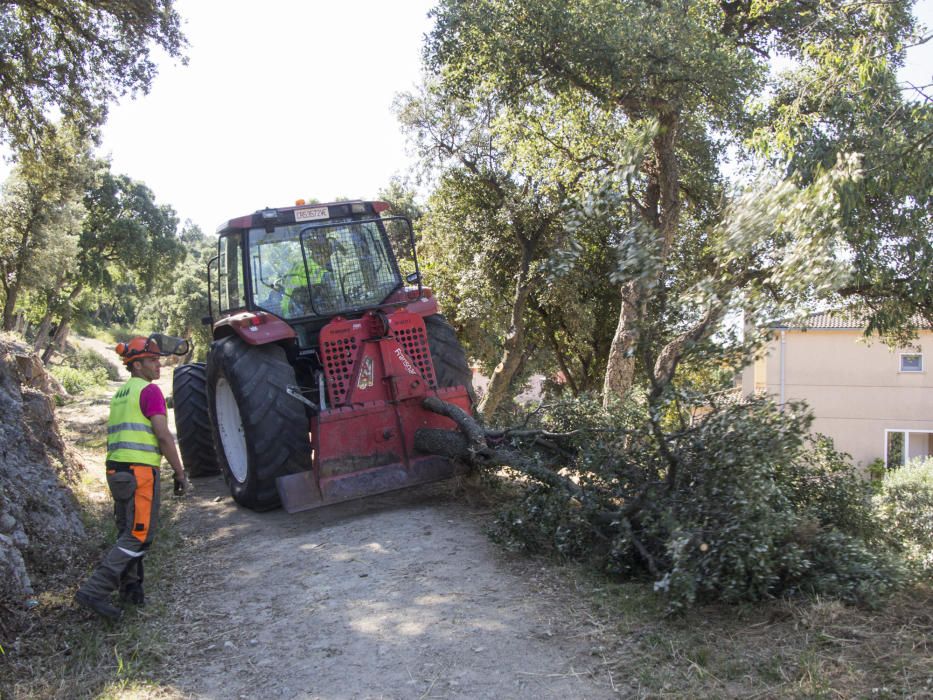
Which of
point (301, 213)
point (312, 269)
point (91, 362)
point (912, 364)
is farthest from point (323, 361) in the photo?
point (91, 362)

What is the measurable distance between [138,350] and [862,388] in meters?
23.9

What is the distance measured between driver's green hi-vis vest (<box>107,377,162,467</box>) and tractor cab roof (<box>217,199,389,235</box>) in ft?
8.26

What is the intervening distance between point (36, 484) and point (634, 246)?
4.36 metres

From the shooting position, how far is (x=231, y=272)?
302 inches

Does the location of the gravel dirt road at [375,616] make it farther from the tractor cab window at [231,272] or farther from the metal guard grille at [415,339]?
the tractor cab window at [231,272]

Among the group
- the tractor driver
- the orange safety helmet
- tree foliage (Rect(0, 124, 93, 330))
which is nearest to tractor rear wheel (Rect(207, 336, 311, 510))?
the tractor driver

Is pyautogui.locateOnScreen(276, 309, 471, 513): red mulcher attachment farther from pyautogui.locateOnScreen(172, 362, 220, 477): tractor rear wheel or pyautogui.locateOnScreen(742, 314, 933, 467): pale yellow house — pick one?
pyautogui.locateOnScreen(742, 314, 933, 467): pale yellow house

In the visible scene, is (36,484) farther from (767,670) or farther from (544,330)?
(544,330)

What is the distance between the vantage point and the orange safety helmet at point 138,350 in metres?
5.00

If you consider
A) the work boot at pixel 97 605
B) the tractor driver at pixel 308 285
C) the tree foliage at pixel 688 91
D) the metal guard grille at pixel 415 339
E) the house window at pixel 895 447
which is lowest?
the house window at pixel 895 447

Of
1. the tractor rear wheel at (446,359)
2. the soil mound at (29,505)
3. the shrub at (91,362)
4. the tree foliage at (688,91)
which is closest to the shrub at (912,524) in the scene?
the tree foliage at (688,91)

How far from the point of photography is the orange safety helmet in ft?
16.4

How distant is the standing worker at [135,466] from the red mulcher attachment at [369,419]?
4.55 ft

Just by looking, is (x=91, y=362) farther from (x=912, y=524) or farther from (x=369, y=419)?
(x=912, y=524)
